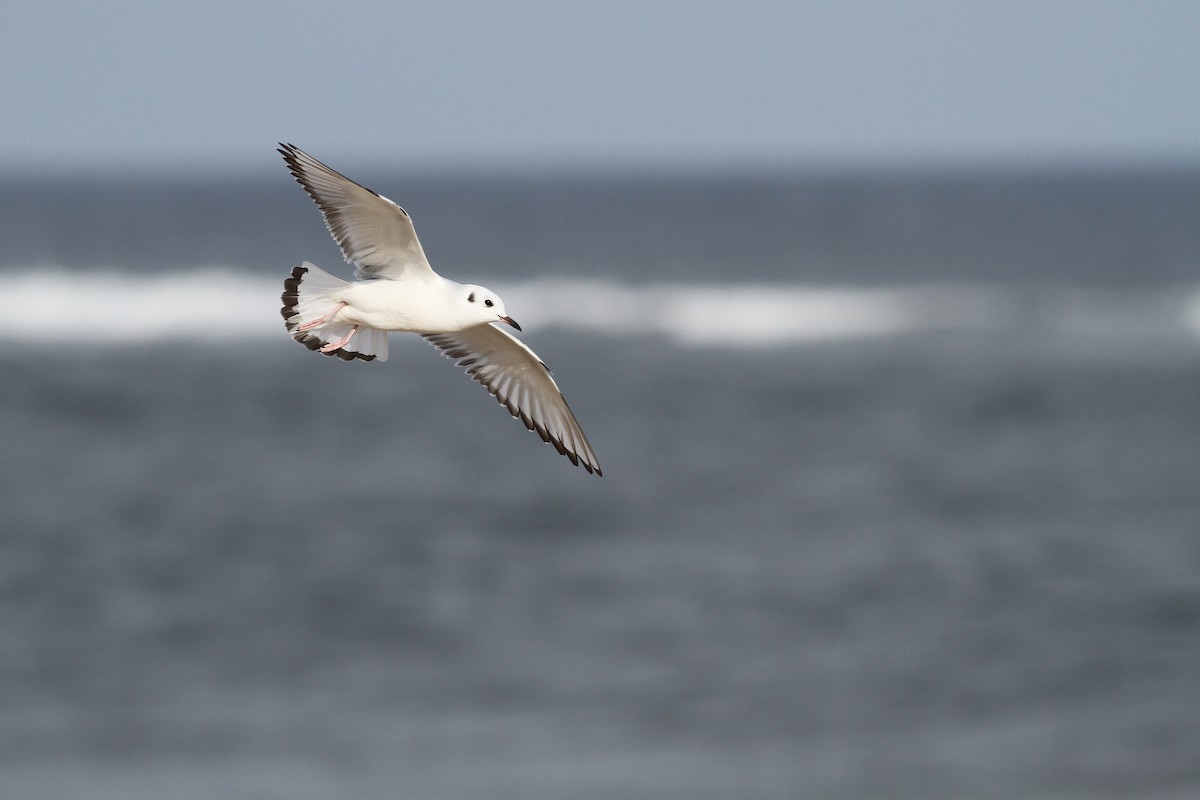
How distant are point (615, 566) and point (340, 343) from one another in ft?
70.5

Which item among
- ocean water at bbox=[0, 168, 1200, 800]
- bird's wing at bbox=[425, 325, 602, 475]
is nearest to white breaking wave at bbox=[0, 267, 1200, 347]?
ocean water at bbox=[0, 168, 1200, 800]

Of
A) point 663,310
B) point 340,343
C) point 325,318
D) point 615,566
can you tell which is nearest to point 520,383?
point 340,343

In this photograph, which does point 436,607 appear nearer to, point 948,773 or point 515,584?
point 515,584

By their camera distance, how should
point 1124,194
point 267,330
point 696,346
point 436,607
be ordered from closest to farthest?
point 436,607 → point 696,346 → point 267,330 → point 1124,194

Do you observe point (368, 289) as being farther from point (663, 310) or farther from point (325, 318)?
point (663, 310)

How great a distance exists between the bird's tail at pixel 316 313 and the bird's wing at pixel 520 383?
27.6 inches

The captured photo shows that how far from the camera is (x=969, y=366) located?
49.3 m

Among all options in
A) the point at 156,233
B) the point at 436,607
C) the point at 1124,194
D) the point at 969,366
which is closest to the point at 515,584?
the point at 436,607

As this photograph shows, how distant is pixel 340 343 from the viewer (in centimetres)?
715

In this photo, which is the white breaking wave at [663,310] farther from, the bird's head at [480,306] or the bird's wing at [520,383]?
the bird's head at [480,306]

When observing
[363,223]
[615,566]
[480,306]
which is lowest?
[480,306]

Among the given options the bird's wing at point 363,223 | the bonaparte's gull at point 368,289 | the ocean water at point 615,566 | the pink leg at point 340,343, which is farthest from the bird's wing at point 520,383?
the ocean water at point 615,566

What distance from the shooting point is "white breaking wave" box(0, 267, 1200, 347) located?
192 ft

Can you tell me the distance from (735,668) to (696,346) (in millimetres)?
32528
